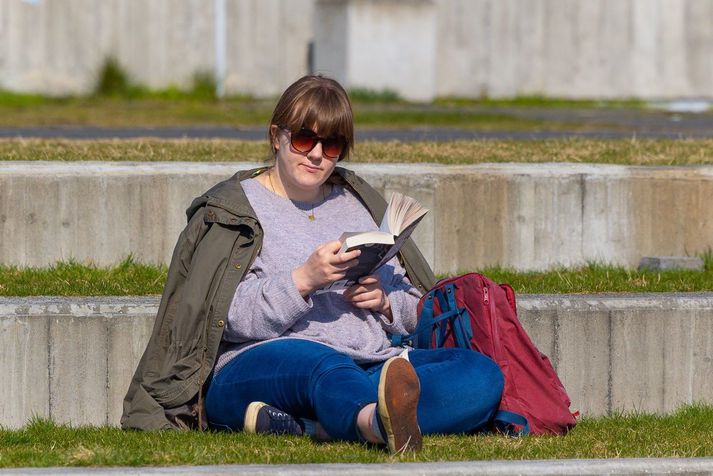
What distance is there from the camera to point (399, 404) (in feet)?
13.0

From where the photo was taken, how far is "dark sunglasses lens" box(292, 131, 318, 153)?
4582 millimetres

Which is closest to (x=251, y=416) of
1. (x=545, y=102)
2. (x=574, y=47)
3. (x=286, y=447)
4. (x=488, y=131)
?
(x=286, y=447)

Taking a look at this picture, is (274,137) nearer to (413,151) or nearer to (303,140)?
(303,140)

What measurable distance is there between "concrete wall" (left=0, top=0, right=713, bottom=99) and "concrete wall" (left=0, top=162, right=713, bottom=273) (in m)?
8.61

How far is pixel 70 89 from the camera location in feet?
49.6

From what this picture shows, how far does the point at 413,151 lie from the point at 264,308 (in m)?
3.15

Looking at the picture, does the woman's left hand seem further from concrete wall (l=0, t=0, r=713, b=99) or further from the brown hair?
concrete wall (l=0, t=0, r=713, b=99)

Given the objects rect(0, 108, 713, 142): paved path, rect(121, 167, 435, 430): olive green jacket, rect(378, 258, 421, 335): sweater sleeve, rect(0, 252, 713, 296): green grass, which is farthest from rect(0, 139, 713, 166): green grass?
rect(121, 167, 435, 430): olive green jacket

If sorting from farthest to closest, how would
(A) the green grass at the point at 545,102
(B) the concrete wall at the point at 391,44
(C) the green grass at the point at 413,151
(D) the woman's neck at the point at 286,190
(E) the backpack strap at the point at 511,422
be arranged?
1. (A) the green grass at the point at 545,102
2. (B) the concrete wall at the point at 391,44
3. (C) the green grass at the point at 413,151
4. (D) the woman's neck at the point at 286,190
5. (E) the backpack strap at the point at 511,422

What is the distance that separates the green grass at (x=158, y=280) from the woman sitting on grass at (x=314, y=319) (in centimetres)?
111

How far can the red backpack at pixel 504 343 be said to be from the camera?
15.0 feet

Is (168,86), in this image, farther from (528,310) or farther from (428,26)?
(528,310)

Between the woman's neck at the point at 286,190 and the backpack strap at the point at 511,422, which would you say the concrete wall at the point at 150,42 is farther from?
the backpack strap at the point at 511,422

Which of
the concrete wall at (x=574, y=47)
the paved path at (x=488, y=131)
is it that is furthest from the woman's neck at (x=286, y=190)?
the concrete wall at (x=574, y=47)
